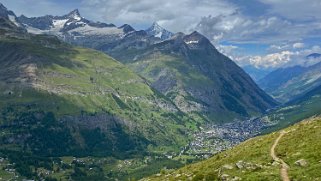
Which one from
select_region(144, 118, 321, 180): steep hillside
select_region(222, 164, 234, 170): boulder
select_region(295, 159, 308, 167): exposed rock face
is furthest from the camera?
select_region(222, 164, 234, 170): boulder

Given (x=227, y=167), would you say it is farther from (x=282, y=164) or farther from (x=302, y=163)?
(x=302, y=163)

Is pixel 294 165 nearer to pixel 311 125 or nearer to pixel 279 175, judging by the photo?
pixel 279 175

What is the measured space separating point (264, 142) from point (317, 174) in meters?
33.9

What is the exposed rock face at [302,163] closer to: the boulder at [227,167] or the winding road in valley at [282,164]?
the winding road in valley at [282,164]

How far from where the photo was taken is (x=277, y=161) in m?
84.2

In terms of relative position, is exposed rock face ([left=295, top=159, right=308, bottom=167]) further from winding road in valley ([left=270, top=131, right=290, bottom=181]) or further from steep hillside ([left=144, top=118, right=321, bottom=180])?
winding road in valley ([left=270, top=131, right=290, bottom=181])

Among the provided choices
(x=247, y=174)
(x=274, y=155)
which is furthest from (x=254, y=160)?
(x=247, y=174)

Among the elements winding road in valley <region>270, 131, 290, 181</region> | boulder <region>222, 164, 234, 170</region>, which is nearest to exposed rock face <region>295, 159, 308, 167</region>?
winding road in valley <region>270, 131, 290, 181</region>

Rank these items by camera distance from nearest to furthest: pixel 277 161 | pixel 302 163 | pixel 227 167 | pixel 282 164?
pixel 302 163 → pixel 282 164 → pixel 277 161 → pixel 227 167

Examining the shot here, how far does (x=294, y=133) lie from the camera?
103562 mm

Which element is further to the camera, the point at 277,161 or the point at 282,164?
the point at 277,161

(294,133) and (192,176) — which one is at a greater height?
(294,133)

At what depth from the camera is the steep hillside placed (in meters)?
76.2

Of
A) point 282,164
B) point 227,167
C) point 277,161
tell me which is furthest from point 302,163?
point 227,167
